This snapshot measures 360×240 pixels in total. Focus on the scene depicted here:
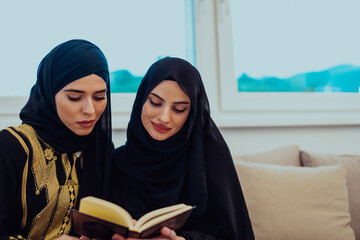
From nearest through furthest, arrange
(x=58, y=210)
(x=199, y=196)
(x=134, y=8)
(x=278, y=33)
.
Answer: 1. (x=58, y=210)
2. (x=199, y=196)
3. (x=134, y=8)
4. (x=278, y=33)

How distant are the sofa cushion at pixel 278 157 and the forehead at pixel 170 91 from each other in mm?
591

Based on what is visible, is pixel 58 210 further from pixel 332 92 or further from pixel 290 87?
pixel 332 92

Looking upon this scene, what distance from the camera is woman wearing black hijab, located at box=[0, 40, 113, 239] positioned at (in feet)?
3.63

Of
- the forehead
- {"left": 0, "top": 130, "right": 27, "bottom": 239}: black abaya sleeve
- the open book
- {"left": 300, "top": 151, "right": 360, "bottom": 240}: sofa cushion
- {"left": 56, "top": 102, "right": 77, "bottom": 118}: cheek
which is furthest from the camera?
{"left": 300, "top": 151, "right": 360, "bottom": 240}: sofa cushion

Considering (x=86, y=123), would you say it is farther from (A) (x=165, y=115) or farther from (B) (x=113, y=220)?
(B) (x=113, y=220)

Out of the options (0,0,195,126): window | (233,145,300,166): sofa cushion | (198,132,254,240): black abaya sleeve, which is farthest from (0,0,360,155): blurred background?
(198,132,254,240): black abaya sleeve

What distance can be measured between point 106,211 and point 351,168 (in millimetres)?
1363

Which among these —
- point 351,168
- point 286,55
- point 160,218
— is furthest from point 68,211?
point 286,55

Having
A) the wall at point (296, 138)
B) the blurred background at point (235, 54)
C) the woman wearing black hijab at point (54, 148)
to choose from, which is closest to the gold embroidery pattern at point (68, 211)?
the woman wearing black hijab at point (54, 148)

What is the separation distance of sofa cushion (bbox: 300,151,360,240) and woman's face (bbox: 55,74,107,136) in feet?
3.89

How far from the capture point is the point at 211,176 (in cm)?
133

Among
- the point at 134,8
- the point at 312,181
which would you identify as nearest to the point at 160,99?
the point at 312,181

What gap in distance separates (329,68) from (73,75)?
6.06 ft

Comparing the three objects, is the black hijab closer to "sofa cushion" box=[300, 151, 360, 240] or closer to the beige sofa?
the beige sofa
